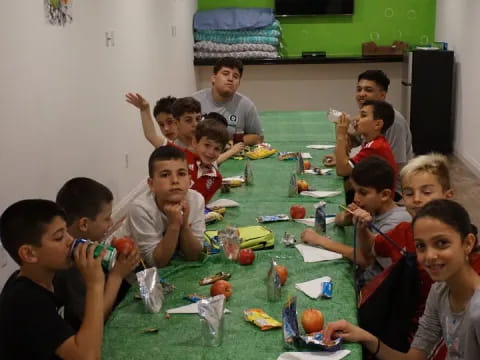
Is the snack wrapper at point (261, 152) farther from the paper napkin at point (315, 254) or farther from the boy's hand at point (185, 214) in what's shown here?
the boy's hand at point (185, 214)

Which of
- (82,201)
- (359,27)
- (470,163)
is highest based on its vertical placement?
(359,27)

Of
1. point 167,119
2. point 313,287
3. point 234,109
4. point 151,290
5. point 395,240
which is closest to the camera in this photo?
point 151,290

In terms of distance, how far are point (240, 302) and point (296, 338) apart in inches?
14.2

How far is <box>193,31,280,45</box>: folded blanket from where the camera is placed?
29.7ft

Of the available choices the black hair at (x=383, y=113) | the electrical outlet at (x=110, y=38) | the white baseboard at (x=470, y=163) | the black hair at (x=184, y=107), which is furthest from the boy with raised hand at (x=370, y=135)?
the white baseboard at (x=470, y=163)

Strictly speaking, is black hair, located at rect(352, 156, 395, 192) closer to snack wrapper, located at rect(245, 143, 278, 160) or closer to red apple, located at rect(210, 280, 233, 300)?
red apple, located at rect(210, 280, 233, 300)

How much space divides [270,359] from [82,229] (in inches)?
36.0

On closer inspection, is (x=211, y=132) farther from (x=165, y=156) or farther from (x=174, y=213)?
(x=174, y=213)

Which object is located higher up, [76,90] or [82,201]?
[76,90]

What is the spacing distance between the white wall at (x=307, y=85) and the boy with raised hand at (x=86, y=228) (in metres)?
6.99

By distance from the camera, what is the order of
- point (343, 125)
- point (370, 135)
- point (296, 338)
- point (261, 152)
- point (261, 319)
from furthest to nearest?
point (261, 152) < point (343, 125) < point (370, 135) < point (261, 319) < point (296, 338)

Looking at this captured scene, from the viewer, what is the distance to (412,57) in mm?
7945

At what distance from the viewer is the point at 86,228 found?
93.7 inches

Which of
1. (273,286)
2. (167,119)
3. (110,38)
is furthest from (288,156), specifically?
(273,286)
